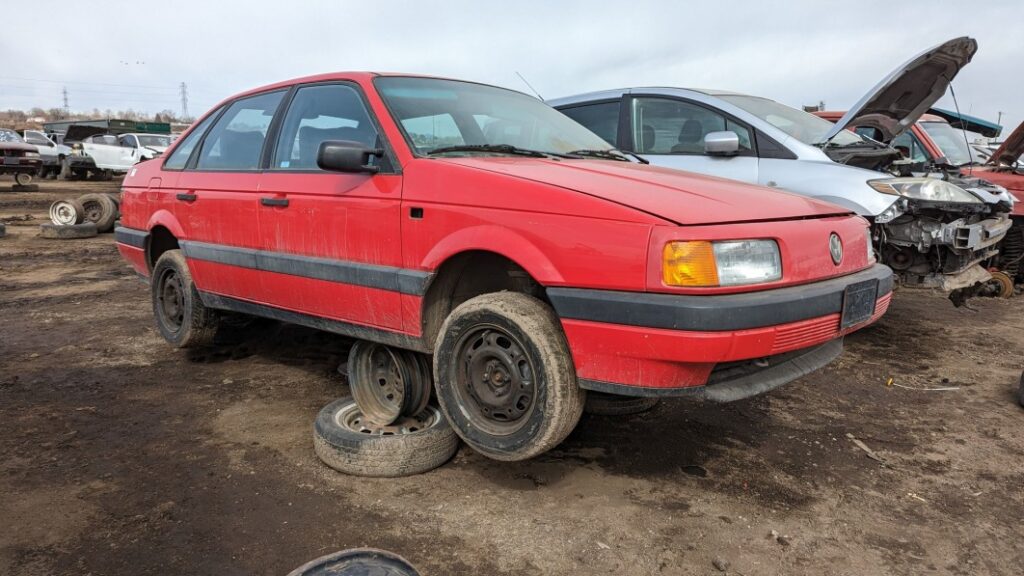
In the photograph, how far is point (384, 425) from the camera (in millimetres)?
3143

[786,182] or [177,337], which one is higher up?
[786,182]

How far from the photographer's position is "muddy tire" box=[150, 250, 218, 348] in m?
4.20

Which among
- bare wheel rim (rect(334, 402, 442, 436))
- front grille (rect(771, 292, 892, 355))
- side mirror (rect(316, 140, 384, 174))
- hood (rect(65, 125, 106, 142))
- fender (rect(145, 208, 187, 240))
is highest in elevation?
hood (rect(65, 125, 106, 142))

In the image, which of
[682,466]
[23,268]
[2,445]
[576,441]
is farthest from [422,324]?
[23,268]

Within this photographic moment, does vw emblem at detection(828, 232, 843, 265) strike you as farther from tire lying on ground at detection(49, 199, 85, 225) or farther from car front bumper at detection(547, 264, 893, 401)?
tire lying on ground at detection(49, 199, 85, 225)

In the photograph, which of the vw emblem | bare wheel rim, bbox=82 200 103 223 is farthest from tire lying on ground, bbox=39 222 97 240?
the vw emblem

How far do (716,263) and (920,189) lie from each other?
3187 millimetres

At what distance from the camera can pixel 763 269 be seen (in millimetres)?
2336

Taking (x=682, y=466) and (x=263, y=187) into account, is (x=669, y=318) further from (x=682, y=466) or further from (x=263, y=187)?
(x=263, y=187)

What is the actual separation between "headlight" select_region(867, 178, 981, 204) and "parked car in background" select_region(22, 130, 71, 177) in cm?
2452

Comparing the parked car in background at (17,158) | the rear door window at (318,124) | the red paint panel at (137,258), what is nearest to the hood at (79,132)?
the parked car in background at (17,158)

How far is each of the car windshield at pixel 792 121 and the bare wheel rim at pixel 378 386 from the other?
354 cm

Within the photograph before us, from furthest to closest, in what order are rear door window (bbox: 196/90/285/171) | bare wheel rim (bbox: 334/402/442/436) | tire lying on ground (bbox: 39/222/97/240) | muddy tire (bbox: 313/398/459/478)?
tire lying on ground (bbox: 39/222/97/240) → rear door window (bbox: 196/90/285/171) → bare wheel rim (bbox: 334/402/442/436) → muddy tire (bbox: 313/398/459/478)

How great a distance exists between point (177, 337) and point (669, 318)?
3.46m
